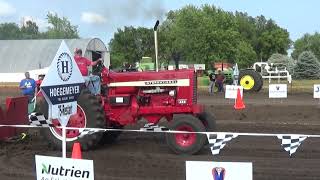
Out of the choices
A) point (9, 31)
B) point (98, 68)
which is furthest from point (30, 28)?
point (98, 68)

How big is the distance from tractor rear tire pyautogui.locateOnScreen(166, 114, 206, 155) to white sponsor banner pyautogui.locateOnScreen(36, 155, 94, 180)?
182 inches

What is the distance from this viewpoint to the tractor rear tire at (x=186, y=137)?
10.1 metres

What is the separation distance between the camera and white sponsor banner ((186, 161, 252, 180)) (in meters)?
5.00

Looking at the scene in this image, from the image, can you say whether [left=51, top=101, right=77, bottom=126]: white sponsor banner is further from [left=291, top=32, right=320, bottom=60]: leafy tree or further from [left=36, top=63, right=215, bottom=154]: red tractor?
[left=291, top=32, right=320, bottom=60]: leafy tree

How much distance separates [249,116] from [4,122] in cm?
854

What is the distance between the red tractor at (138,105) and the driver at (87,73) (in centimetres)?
15

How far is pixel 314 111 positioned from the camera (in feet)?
61.3

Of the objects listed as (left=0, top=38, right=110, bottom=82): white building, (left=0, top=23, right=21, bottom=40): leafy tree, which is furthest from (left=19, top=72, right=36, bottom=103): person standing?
(left=0, top=23, right=21, bottom=40): leafy tree

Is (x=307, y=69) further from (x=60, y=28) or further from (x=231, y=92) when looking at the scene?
(x=60, y=28)

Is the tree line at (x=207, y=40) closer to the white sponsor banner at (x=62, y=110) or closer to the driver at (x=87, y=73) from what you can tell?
the driver at (x=87, y=73)

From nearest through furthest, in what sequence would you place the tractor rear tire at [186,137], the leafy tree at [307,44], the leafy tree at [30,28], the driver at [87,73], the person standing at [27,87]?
the tractor rear tire at [186,137] → the driver at [87,73] → the person standing at [27,87] → the leafy tree at [307,44] → the leafy tree at [30,28]

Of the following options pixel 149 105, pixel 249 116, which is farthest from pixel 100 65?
pixel 249 116

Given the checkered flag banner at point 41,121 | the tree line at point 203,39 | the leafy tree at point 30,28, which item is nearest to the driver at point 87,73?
the checkered flag banner at point 41,121

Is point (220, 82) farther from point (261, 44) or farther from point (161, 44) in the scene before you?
point (261, 44)
